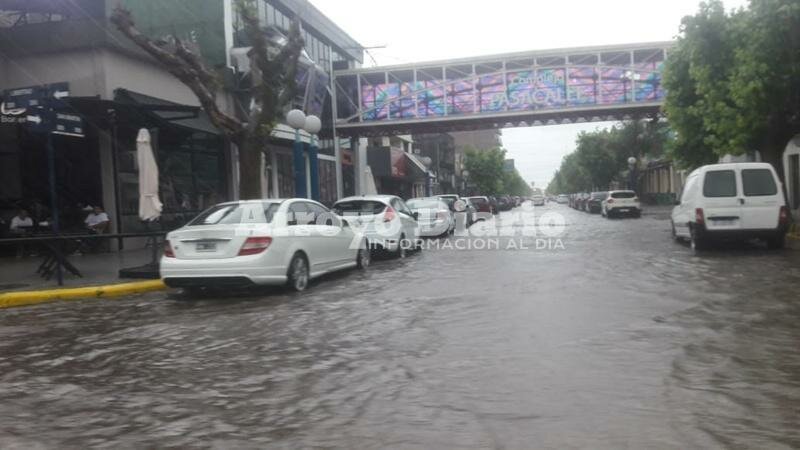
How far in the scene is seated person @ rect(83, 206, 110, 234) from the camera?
16.3 metres

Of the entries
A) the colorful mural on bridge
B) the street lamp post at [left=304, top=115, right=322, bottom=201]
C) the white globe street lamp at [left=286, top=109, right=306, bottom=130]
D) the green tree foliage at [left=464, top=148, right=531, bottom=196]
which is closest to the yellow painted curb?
the white globe street lamp at [left=286, top=109, right=306, bottom=130]

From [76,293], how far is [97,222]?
6.63 meters

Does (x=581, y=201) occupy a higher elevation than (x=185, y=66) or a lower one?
lower

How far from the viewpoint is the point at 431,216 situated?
2062cm

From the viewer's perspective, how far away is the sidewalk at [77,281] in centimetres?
1033

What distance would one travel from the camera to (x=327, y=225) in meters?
11.4

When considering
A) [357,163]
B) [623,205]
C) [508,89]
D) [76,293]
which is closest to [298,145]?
[76,293]

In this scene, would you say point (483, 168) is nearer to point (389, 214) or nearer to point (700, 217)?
point (389, 214)

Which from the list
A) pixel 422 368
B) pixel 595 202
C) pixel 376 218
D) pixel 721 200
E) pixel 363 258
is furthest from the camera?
pixel 595 202

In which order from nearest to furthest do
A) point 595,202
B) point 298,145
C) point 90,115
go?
point 90,115
point 298,145
point 595,202

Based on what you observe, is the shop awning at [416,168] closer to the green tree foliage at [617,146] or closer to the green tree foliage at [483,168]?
the green tree foliage at [617,146]

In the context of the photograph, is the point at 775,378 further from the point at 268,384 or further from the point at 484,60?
the point at 484,60

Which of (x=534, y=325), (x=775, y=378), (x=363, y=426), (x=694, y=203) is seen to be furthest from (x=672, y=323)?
(x=694, y=203)

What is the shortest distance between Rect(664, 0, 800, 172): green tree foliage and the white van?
3953 millimetres
